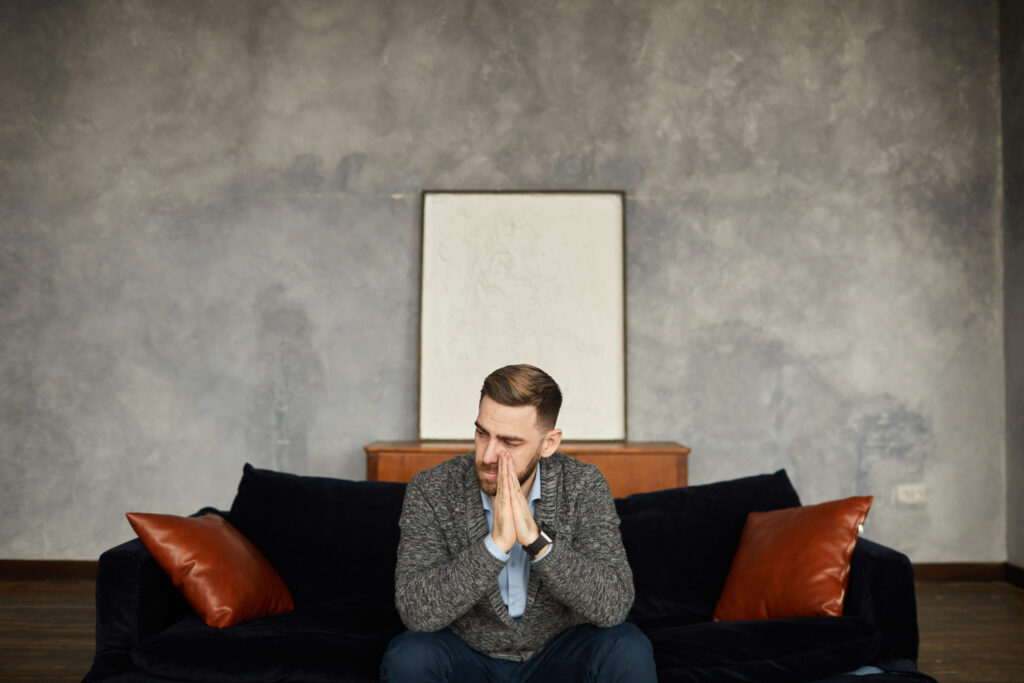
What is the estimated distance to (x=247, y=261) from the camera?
427 cm

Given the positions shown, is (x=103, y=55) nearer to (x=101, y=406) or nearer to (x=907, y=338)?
(x=101, y=406)

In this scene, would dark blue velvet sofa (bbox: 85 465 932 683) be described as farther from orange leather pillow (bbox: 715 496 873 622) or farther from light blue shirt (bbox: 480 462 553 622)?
light blue shirt (bbox: 480 462 553 622)

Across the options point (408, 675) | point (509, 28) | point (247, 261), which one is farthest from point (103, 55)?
point (408, 675)

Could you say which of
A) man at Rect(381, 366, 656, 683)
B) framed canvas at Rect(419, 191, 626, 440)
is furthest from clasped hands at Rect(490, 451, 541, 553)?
framed canvas at Rect(419, 191, 626, 440)

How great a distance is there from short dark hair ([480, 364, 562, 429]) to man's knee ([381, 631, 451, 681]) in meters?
0.55

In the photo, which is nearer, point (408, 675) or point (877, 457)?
point (408, 675)

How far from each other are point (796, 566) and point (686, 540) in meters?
0.35

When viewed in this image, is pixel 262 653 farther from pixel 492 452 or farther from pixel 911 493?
pixel 911 493

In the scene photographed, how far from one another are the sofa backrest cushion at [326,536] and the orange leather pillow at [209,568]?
12cm

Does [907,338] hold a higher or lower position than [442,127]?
lower

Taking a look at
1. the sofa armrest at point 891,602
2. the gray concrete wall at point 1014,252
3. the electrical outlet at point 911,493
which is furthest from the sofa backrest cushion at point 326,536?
the gray concrete wall at point 1014,252

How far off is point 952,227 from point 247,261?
149 inches

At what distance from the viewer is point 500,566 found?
5.71ft

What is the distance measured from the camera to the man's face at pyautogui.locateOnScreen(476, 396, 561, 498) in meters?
1.85
